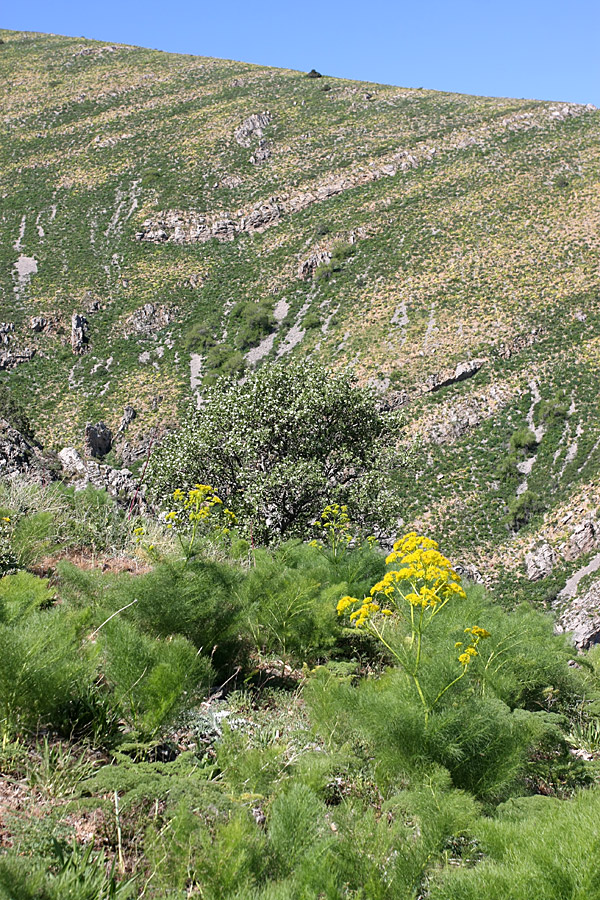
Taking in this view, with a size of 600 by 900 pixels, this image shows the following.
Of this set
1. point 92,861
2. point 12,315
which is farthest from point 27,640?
point 12,315

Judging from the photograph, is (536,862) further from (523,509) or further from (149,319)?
(149,319)

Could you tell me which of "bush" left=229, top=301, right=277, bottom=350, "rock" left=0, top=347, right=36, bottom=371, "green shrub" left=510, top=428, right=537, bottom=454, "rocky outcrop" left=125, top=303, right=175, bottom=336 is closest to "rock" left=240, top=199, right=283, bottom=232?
"bush" left=229, top=301, right=277, bottom=350

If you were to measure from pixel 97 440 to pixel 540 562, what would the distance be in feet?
89.9

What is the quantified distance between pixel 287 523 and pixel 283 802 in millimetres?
9966

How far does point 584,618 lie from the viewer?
2050cm

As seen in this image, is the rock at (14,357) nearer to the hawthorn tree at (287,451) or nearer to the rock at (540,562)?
the hawthorn tree at (287,451)

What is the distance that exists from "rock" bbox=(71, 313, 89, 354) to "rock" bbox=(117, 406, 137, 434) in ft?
31.9

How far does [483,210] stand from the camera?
46562 mm

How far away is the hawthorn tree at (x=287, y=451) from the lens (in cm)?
1146

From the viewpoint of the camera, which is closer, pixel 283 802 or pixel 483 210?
pixel 283 802

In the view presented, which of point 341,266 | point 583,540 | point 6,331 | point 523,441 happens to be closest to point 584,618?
point 583,540

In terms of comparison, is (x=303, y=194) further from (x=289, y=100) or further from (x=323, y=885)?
(x=323, y=885)

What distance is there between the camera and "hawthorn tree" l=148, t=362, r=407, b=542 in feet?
37.6

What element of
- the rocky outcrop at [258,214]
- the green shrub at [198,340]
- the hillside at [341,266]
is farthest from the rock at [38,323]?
the rocky outcrop at [258,214]
